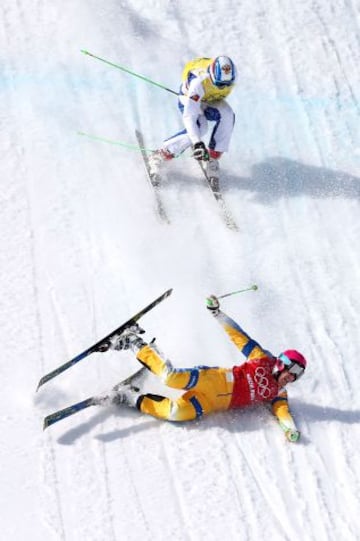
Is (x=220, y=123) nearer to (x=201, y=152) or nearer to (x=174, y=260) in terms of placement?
(x=201, y=152)

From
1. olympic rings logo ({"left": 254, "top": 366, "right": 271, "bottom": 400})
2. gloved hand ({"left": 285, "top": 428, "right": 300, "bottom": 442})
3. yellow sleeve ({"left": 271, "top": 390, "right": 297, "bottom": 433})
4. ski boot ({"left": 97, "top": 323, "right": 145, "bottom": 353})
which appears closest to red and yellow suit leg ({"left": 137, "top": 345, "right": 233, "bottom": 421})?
ski boot ({"left": 97, "top": 323, "right": 145, "bottom": 353})

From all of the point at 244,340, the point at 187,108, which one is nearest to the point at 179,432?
the point at 244,340

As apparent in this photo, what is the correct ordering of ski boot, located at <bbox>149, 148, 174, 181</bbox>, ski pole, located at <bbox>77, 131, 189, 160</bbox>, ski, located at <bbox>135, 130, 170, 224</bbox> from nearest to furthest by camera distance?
ski, located at <bbox>135, 130, 170, 224</bbox>, ski boot, located at <bbox>149, 148, 174, 181</bbox>, ski pole, located at <bbox>77, 131, 189, 160</bbox>

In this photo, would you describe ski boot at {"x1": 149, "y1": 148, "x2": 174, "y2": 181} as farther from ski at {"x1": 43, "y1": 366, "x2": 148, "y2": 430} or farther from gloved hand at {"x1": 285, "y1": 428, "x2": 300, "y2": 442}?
gloved hand at {"x1": 285, "y1": 428, "x2": 300, "y2": 442}

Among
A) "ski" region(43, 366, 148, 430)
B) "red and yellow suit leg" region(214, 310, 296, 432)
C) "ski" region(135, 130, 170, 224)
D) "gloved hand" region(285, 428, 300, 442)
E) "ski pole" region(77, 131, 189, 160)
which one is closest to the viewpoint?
"ski" region(43, 366, 148, 430)

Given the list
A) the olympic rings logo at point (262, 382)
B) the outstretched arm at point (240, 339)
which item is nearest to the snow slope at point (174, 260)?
the olympic rings logo at point (262, 382)
